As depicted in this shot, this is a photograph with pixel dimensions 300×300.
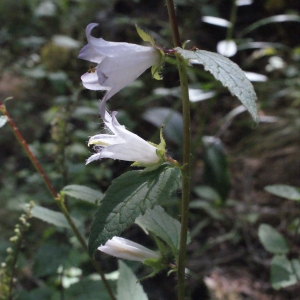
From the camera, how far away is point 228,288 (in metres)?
2.25

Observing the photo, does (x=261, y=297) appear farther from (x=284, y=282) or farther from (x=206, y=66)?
(x=206, y=66)

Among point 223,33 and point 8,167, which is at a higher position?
point 223,33

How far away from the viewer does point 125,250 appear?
101 centimetres

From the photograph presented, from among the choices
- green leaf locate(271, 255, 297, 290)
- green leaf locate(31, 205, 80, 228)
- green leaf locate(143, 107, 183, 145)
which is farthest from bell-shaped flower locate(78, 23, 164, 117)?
green leaf locate(143, 107, 183, 145)

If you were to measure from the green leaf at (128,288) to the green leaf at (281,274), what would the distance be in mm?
523

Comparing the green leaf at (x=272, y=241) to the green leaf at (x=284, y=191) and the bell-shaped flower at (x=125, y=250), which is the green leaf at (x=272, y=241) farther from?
the bell-shaped flower at (x=125, y=250)

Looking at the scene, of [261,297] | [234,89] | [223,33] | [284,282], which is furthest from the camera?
[223,33]

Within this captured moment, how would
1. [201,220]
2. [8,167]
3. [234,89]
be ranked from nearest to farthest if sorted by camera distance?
[234,89], [201,220], [8,167]

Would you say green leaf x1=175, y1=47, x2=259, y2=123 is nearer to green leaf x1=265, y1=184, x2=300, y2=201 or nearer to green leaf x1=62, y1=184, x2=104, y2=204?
green leaf x1=62, y1=184, x2=104, y2=204

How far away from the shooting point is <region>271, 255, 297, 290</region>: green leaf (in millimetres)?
1424

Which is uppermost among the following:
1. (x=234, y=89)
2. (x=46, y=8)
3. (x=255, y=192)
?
(x=234, y=89)

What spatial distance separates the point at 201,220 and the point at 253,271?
51 cm

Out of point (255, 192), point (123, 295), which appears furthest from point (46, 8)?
point (123, 295)

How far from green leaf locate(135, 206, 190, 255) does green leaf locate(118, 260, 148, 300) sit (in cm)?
22
